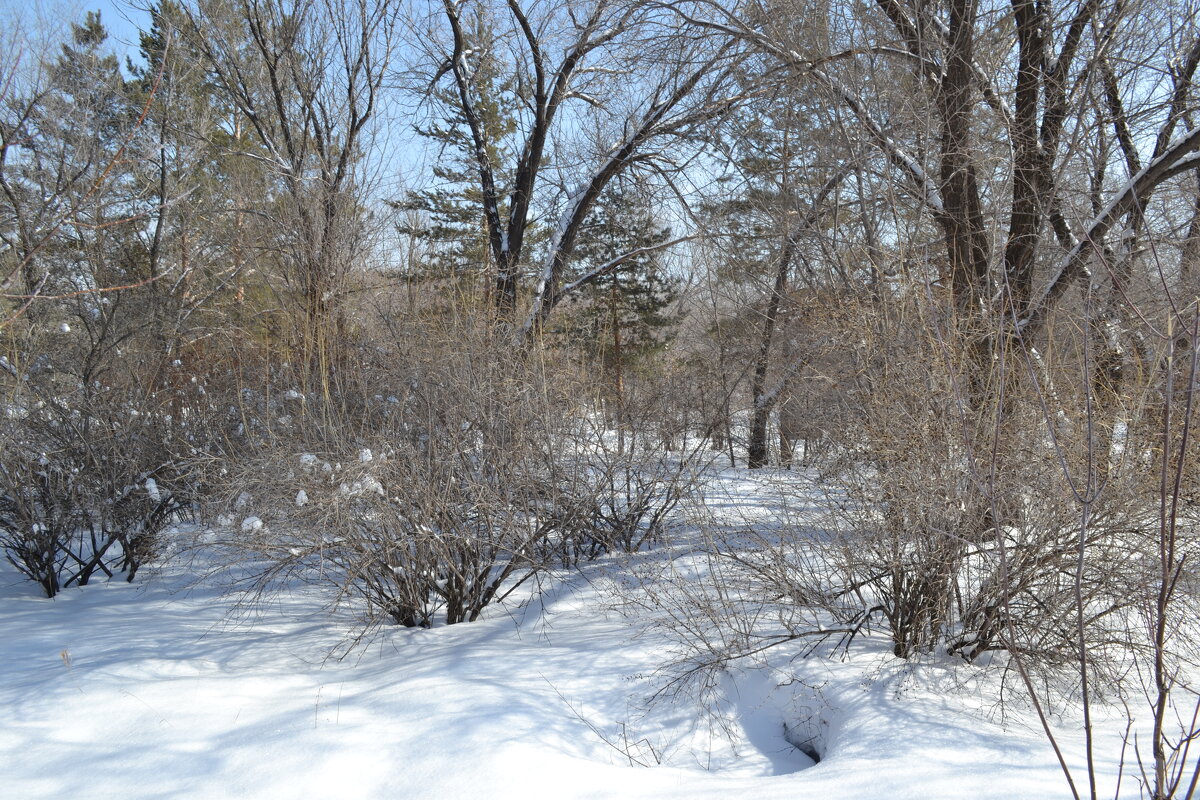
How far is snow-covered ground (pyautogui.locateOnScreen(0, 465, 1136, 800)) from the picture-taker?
3053mm

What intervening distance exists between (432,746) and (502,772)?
391 mm

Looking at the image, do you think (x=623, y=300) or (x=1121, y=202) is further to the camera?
(x=623, y=300)

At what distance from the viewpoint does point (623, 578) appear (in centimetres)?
547

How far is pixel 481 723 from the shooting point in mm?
3455

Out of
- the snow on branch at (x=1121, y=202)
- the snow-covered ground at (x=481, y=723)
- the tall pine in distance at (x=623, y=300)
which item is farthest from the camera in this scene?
the tall pine in distance at (x=623, y=300)

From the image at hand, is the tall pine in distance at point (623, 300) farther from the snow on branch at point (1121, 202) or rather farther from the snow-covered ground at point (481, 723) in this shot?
the snow-covered ground at point (481, 723)

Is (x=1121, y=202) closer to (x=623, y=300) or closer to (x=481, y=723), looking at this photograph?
(x=481, y=723)

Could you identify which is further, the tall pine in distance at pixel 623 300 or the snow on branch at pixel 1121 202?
the tall pine in distance at pixel 623 300

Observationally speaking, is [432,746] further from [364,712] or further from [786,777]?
[786,777]

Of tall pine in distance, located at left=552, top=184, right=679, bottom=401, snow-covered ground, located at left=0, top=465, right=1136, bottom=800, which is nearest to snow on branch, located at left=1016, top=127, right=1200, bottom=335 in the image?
snow-covered ground, located at left=0, top=465, right=1136, bottom=800

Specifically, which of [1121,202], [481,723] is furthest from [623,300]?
[481,723]

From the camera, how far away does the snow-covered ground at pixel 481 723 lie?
10.0 ft

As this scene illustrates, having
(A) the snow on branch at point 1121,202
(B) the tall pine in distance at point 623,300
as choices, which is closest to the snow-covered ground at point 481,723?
(A) the snow on branch at point 1121,202

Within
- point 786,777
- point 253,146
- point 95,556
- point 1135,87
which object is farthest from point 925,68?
point 253,146
